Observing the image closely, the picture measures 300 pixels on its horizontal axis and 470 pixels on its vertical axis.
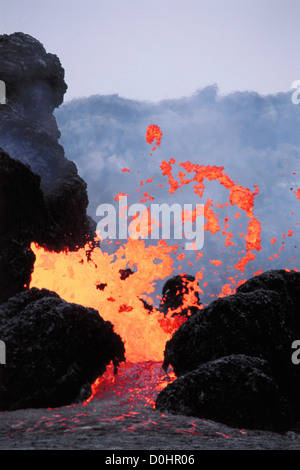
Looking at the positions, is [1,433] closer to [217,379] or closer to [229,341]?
[217,379]

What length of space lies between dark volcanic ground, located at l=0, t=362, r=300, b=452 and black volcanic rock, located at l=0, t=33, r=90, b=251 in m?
10.4

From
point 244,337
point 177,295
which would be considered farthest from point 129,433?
point 177,295

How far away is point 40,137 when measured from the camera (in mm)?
17656

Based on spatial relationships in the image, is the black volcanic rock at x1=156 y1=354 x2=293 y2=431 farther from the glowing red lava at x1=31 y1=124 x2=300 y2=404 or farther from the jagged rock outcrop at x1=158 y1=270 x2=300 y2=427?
the glowing red lava at x1=31 y1=124 x2=300 y2=404

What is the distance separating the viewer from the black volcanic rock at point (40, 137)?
16.6m

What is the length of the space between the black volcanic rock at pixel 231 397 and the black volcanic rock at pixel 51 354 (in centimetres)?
232

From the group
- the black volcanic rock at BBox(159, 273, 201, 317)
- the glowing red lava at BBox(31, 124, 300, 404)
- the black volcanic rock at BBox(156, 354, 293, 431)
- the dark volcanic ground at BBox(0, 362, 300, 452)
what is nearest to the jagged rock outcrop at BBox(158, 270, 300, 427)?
the black volcanic rock at BBox(156, 354, 293, 431)

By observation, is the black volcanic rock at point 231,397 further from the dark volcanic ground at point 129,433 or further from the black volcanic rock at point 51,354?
the black volcanic rock at point 51,354

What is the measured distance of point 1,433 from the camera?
3967 mm

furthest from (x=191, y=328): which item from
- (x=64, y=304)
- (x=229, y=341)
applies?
(x=64, y=304)

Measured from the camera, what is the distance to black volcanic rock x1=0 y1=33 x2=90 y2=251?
→ 54.4ft

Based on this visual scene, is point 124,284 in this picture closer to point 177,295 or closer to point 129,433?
point 177,295

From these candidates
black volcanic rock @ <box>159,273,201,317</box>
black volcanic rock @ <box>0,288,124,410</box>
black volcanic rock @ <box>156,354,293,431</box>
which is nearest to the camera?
black volcanic rock @ <box>156,354,293,431</box>

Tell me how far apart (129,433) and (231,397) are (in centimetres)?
208
